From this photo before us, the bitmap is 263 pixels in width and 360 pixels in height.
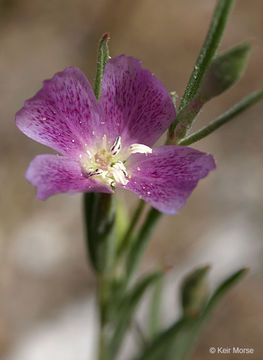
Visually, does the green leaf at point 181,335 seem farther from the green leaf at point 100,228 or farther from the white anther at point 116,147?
the white anther at point 116,147

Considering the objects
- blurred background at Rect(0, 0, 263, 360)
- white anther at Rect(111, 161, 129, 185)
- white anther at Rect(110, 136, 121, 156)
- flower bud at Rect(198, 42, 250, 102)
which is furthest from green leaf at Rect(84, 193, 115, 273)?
blurred background at Rect(0, 0, 263, 360)

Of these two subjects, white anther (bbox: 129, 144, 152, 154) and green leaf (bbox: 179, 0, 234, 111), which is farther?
white anther (bbox: 129, 144, 152, 154)

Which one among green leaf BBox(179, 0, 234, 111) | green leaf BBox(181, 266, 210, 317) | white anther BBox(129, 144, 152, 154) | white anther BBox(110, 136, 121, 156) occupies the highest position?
green leaf BBox(179, 0, 234, 111)

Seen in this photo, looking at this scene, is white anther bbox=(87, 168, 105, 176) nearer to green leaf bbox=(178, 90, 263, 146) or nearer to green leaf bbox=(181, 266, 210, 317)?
green leaf bbox=(178, 90, 263, 146)

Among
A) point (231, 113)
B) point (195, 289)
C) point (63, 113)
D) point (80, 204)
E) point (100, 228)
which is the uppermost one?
point (80, 204)

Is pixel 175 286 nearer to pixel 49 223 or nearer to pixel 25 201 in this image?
pixel 49 223

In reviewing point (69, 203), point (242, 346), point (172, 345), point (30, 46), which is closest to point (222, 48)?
point (30, 46)

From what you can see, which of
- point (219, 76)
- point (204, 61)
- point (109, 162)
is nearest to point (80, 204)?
point (109, 162)

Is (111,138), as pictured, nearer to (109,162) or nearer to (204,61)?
(109,162)
